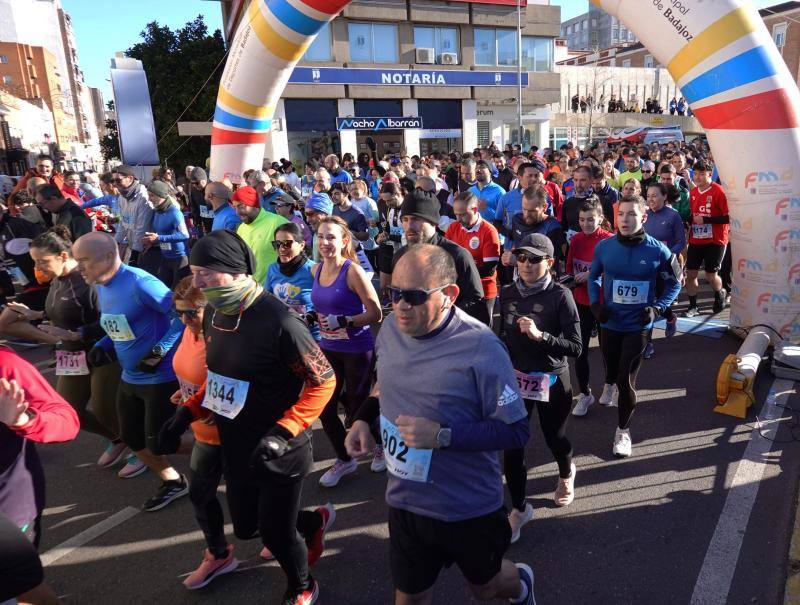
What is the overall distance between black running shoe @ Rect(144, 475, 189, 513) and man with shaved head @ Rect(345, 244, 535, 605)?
2366mm

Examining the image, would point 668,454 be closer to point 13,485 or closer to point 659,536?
point 659,536

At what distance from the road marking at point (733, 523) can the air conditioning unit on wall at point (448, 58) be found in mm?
28286

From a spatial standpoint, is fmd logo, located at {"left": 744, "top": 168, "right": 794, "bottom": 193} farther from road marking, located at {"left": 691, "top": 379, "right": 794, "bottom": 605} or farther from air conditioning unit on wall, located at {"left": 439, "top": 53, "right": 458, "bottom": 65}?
air conditioning unit on wall, located at {"left": 439, "top": 53, "right": 458, "bottom": 65}

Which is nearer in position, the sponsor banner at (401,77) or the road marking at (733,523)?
the road marking at (733,523)

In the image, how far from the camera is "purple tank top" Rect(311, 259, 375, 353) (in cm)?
390

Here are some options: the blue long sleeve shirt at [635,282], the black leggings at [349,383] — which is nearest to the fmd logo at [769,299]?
the blue long sleeve shirt at [635,282]

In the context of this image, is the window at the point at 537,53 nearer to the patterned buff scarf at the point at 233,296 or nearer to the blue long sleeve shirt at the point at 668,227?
the blue long sleeve shirt at the point at 668,227

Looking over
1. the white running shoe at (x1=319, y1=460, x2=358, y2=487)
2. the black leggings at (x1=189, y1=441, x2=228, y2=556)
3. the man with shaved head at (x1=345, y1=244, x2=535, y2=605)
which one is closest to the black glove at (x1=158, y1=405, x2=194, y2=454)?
the black leggings at (x1=189, y1=441, x2=228, y2=556)

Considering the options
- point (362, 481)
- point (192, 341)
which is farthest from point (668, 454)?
point (192, 341)

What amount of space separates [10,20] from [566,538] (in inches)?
3329

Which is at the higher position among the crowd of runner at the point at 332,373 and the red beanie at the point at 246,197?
the red beanie at the point at 246,197

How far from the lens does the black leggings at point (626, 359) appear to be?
4109 millimetres

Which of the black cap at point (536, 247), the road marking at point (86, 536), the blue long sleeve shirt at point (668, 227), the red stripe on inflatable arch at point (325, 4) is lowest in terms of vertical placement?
the road marking at point (86, 536)

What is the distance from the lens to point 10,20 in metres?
64.2
